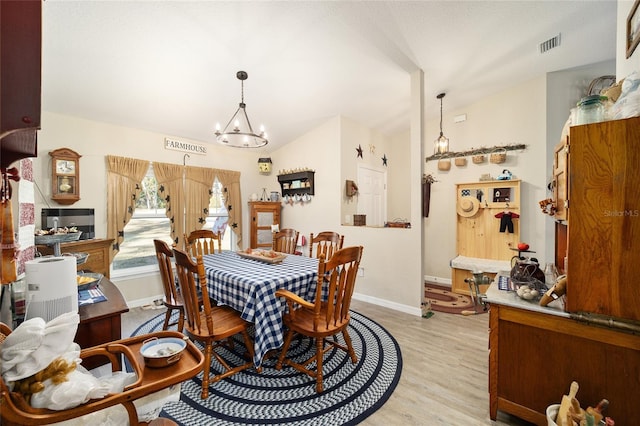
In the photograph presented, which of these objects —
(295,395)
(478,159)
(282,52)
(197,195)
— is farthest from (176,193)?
(478,159)

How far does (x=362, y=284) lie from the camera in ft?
13.0

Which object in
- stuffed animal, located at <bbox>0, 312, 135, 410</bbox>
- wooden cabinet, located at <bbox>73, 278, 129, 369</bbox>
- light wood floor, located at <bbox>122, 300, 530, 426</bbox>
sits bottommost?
light wood floor, located at <bbox>122, 300, 530, 426</bbox>

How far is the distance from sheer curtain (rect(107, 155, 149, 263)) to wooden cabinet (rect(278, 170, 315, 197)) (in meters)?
2.18

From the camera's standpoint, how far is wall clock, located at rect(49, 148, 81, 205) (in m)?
2.96

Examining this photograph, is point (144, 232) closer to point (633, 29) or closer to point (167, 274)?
point (167, 274)

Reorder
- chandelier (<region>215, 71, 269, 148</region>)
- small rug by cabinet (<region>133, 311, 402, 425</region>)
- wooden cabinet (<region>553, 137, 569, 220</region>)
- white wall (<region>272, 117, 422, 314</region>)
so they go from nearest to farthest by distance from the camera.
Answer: wooden cabinet (<region>553, 137, 569, 220</region>), small rug by cabinet (<region>133, 311, 402, 425</region>), chandelier (<region>215, 71, 269, 148</region>), white wall (<region>272, 117, 422, 314</region>)

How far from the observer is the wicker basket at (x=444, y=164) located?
465cm

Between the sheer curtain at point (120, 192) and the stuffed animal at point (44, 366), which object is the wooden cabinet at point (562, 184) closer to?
the stuffed animal at point (44, 366)

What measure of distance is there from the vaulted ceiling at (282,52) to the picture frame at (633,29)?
1.05 meters

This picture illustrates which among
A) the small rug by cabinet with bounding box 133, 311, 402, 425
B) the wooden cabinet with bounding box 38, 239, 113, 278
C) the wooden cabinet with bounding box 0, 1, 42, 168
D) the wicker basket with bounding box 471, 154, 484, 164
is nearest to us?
the wooden cabinet with bounding box 0, 1, 42, 168

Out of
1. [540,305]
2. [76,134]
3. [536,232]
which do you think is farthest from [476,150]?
[76,134]

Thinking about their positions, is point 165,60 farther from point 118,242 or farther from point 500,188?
point 500,188

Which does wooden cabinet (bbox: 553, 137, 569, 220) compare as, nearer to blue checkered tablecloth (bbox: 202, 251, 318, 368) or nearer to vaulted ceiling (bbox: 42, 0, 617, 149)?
vaulted ceiling (bbox: 42, 0, 617, 149)

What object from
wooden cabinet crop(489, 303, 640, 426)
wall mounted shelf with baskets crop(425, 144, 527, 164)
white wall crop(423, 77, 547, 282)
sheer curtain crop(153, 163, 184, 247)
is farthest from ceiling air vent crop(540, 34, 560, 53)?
sheer curtain crop(153, 163, 184, 247)
